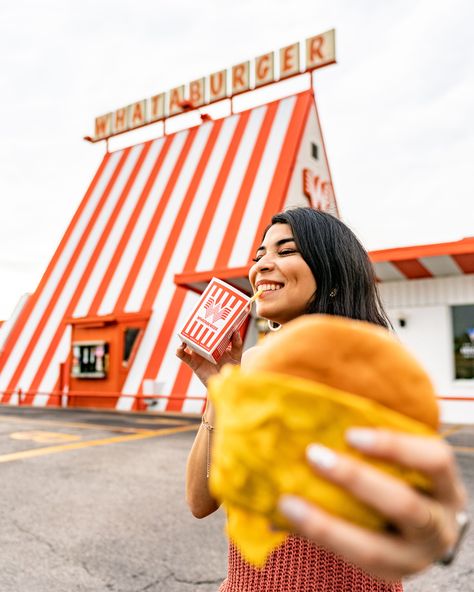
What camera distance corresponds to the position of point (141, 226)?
15484mm

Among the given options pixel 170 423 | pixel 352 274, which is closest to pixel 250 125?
pixel 170 423

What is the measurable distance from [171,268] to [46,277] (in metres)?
5.01

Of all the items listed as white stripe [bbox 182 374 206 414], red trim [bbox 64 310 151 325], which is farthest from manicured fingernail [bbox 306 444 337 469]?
red trim [bbox 64 310 151 325]

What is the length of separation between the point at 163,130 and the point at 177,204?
176 inches

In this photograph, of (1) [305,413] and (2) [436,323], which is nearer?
(1) [305,413]

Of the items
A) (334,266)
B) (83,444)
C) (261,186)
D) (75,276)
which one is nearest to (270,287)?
(334,266)

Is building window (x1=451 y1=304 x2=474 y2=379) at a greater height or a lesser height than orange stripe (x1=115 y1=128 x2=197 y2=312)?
lesser

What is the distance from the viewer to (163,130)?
59.5ft

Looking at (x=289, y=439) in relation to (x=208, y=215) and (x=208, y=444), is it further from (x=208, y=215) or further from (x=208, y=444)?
(x=208, y=215)

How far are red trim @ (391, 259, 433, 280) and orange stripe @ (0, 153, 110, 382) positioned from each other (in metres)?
11.1

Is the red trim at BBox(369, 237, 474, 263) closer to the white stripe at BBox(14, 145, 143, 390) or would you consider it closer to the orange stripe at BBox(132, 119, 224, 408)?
the orange stripe at BBox(132, 119, 224, 408)

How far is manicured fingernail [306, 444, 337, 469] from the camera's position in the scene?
532 mm

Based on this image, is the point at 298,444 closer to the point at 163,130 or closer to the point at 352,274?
the point at 352,274

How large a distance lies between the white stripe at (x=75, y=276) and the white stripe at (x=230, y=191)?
4.41 m
